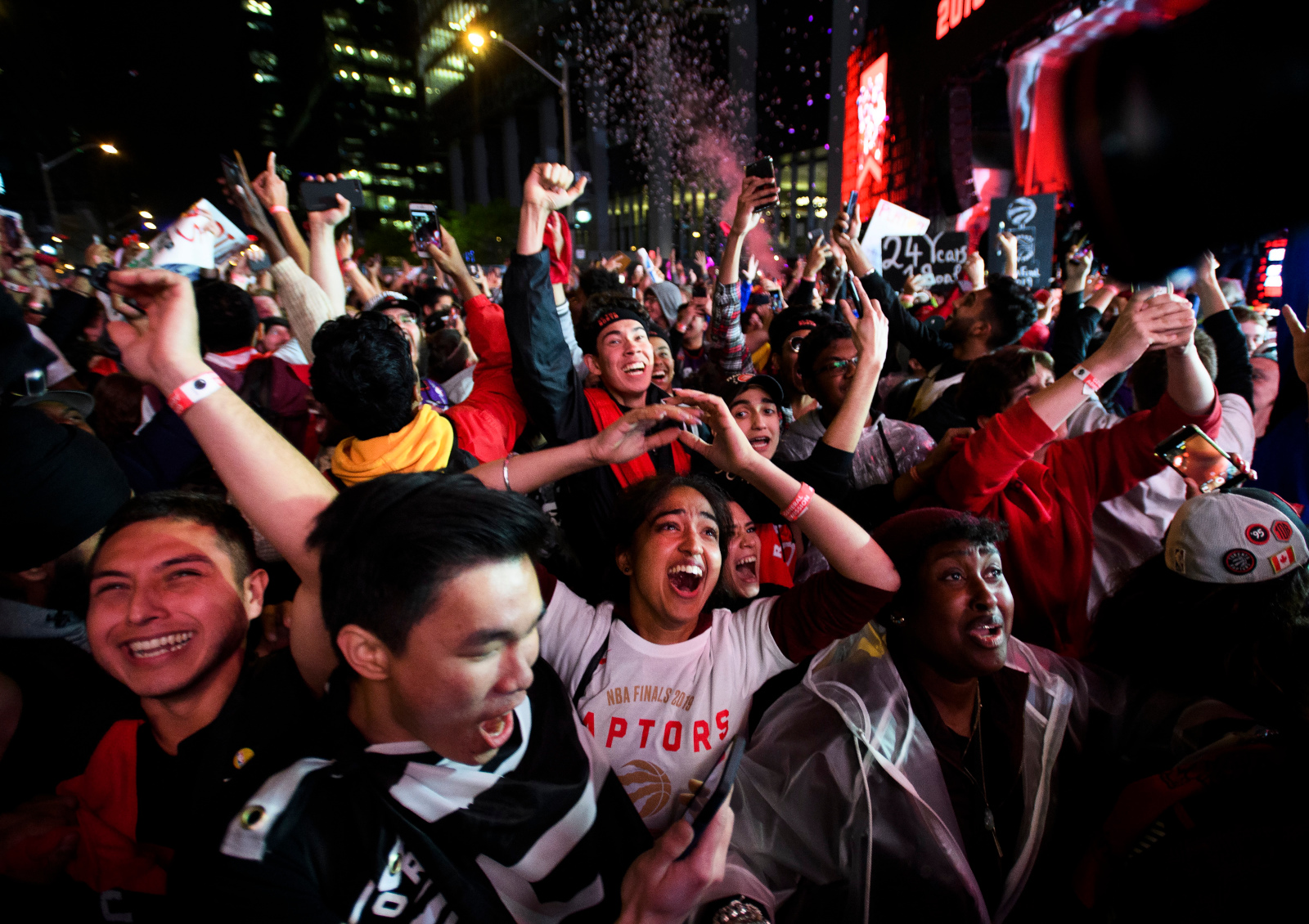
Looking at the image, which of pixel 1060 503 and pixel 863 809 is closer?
pixel 863 809

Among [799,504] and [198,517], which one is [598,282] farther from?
[198,517]

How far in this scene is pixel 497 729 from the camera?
1.22 meters

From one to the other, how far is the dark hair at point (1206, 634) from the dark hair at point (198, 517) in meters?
2.45

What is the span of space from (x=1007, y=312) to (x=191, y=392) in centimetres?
381

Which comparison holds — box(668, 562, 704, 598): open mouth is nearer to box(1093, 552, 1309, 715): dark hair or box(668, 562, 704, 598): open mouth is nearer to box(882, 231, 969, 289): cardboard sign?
box(1093, 552, 1309, 715): dark hair

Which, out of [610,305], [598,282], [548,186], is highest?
[598,282]

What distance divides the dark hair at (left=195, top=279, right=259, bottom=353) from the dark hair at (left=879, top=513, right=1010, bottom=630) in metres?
2.94

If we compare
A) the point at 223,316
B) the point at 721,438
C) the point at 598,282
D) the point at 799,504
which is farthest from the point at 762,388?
the point at 598,282

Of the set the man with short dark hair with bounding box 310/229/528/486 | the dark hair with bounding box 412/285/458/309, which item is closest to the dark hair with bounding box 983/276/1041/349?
the man with short dark hair with bounding box 310/229/528/486

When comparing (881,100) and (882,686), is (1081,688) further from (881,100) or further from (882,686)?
(881,100)

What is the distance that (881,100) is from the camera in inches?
922

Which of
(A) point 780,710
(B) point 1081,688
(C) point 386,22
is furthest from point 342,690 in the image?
(C) point 386,22

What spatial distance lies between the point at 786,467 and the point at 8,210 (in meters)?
8.79

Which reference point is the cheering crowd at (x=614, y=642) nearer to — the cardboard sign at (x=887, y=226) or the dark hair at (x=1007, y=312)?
the dark hair at (x=1007, y=312)
